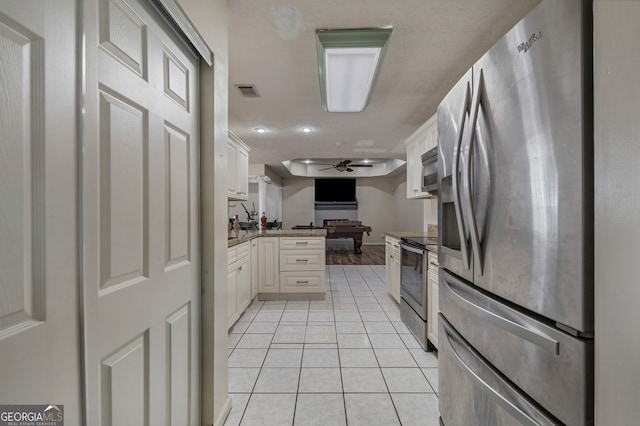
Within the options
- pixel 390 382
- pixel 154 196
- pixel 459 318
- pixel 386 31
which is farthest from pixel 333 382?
pixel 386 31

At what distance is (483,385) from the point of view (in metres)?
0.91

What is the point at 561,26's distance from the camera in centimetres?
65

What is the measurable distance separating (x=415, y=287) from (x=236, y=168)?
243cm

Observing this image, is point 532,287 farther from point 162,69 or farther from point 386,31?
point 386,31

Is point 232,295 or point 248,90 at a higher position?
point 248,90

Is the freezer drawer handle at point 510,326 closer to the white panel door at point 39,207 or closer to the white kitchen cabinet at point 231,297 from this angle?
the white panel door at point 39,207

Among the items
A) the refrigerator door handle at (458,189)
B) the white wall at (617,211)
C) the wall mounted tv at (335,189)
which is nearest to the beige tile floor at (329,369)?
the refrigerator door handle at (458,189)

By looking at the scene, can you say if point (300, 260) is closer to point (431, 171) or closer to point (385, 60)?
point (431, 171)

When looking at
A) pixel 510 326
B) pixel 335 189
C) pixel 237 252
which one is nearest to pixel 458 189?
pixel 510 326

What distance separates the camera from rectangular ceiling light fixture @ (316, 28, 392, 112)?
176 centimetres

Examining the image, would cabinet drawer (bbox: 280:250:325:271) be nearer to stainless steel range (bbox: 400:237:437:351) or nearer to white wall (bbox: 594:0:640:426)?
stainless steel range (bbox: 400:237:437:351)

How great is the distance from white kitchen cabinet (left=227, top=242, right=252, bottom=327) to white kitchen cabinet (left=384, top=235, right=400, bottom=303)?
1.86 meters

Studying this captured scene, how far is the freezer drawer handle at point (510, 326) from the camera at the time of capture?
68 cm

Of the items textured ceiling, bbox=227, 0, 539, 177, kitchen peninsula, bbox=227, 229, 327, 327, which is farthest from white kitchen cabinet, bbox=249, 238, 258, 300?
textured ceiling, bbox=227, 0, 539, 177
